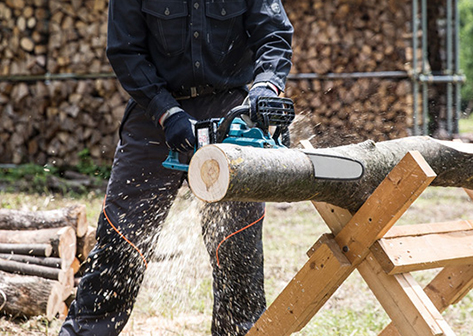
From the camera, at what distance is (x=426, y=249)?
192cm

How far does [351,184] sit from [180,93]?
3.17 ft

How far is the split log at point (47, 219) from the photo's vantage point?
343cm

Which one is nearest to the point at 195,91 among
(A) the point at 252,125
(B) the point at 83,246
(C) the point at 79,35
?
(A) the point at 252,125

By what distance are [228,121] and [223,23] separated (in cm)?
66

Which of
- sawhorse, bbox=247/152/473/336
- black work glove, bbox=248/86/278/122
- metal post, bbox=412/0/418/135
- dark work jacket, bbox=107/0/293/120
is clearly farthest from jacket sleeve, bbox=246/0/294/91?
metal post, bbox=412/0/418/135

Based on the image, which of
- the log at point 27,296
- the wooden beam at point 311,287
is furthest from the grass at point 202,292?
the wooden beam at point 311,287

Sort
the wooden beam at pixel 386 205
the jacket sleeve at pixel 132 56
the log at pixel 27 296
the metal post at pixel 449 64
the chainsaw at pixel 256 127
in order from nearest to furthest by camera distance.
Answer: the wooden beam at pixel 386 205, the chainsaw at pixel 256 127, the jacket sleeve at pixel 132 56, the log at pixel 27 296, the metal post at pixel 449 64

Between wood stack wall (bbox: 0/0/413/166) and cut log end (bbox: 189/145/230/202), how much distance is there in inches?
201

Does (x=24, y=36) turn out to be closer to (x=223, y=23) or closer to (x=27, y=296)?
(x=27, y=296)

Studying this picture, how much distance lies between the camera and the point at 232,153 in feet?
5.32

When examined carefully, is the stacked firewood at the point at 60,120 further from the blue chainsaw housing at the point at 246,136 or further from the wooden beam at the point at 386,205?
the wooden beam at the point at 386,205

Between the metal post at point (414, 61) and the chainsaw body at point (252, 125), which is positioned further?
the metal post at point (414, 61)

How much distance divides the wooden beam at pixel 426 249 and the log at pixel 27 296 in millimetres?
1961

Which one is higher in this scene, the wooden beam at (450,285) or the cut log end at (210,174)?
the cut log end at (210,174)
